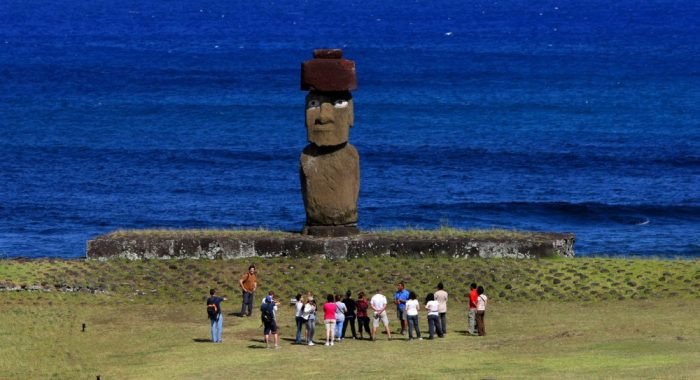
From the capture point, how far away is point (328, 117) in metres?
49.6

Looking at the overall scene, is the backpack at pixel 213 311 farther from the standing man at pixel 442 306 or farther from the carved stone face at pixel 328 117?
the carved stone face at pixel 328 117

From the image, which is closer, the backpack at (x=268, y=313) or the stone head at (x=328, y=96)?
the backpack at (x=268, y=313)

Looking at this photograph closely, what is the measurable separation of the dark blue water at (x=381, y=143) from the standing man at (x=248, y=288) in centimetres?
2289

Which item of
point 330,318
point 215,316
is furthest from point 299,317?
point 215,316

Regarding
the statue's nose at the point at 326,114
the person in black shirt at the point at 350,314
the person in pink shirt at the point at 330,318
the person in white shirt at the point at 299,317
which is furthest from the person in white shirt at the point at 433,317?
the statue's nose at the point at 326,114

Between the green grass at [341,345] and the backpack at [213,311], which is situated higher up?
the backpack at [213,311]

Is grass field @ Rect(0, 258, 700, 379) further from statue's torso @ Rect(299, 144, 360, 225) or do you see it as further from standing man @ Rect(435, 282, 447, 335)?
statue's torso @ Rect(299, 144, 360, 225)

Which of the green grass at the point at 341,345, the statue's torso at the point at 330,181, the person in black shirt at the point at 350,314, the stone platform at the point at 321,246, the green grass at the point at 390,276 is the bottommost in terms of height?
the green grass at the point at 341,345

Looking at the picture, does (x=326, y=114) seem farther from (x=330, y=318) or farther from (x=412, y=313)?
(x=330, y=318)

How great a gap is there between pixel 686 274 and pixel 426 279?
738 centimetres

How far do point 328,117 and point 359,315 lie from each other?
29.5ft

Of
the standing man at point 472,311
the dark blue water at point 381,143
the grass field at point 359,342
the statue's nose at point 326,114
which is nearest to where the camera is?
the grass field at point 359,342

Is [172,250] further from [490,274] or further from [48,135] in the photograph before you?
[48,135]

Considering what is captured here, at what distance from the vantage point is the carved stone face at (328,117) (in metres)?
49.7
